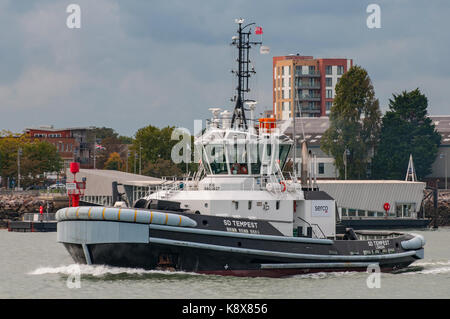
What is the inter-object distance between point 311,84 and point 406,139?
136 feet

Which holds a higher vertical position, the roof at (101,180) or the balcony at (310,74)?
the balcony at (310,74)

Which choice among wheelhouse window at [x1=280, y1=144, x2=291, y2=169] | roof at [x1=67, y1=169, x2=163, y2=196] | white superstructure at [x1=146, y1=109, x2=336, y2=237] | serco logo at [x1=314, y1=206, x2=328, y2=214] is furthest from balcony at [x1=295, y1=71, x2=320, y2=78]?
serco logo at [x1=314, y1=206, x2=328, y2=214]

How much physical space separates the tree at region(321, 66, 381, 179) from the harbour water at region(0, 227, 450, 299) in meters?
56.6

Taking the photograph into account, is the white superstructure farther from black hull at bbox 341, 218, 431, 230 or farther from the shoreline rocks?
the shoreline rocks

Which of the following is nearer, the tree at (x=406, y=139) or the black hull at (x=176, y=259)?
the black hull at (x=176, y=259)

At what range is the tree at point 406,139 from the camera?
309 feet

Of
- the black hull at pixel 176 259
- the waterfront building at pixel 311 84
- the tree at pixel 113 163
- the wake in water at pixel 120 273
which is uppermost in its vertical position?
the waterfront building at pixel 311 84

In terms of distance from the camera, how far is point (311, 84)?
136 meters

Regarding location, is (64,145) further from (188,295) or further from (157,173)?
(188,295)

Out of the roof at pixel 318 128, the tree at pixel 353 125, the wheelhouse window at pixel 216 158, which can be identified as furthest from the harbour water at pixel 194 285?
the roof at pixel 318 128

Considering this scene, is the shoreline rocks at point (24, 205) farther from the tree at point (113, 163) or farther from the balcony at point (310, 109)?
the balcony at point (310, 109)

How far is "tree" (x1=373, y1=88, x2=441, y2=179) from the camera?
309 feet

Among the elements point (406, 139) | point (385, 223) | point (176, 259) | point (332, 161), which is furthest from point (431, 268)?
point (332, 161)

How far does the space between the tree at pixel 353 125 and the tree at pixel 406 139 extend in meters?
1.42
